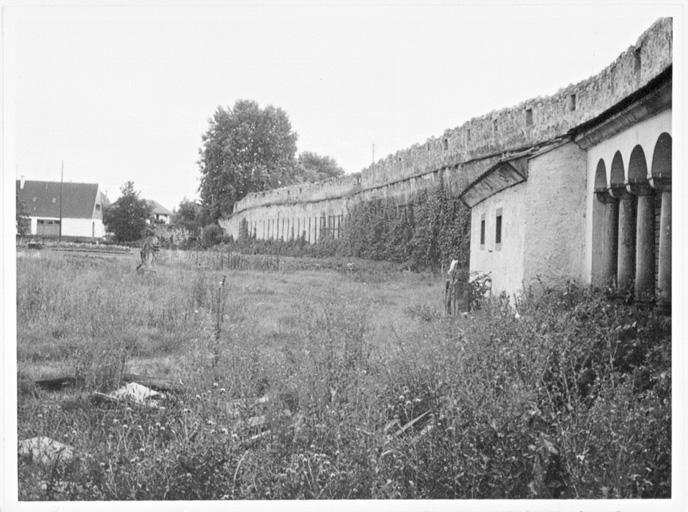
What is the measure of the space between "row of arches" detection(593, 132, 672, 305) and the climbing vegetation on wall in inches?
78.5

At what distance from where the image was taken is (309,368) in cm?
589

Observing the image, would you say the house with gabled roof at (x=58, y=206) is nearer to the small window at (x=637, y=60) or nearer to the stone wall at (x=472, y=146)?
the stone wall at (x=472, y=146)

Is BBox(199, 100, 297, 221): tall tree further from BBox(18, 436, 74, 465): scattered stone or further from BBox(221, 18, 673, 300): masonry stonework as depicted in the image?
BBox(18, 436, 74, 465): scattered stone

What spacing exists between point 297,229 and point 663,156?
3.85 m

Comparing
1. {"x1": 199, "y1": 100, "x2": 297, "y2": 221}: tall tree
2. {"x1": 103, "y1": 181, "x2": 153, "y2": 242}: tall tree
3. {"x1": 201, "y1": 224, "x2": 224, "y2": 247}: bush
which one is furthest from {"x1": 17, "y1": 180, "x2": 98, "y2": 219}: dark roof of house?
{"x1": 201, "y1": 224, "x2": 224, "y2": 247}: bush

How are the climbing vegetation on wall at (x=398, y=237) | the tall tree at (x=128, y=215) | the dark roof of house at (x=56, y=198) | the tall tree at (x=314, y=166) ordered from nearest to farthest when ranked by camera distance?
1. the dark roof of house at (x=56, y=198)
2. the tall tree at (x=128, y=215)
3. the tall tree at (x=314, y=166)
4. the climbing vegetation on wall at (x=398, y=237)

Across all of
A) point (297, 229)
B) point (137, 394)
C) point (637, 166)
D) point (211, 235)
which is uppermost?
point (637, 166)

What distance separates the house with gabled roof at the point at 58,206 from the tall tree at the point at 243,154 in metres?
0.96

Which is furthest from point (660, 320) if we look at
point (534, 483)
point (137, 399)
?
point (137, 399)

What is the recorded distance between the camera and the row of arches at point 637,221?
5785 millimetres

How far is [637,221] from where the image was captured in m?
6.27

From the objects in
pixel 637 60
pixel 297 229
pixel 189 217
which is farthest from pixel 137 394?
pixel 637 60

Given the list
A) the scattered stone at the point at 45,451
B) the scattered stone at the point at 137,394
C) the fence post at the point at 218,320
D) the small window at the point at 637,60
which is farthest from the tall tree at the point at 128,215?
the small window at the point at 637,60

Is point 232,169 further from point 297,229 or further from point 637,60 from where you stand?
point 637,60
